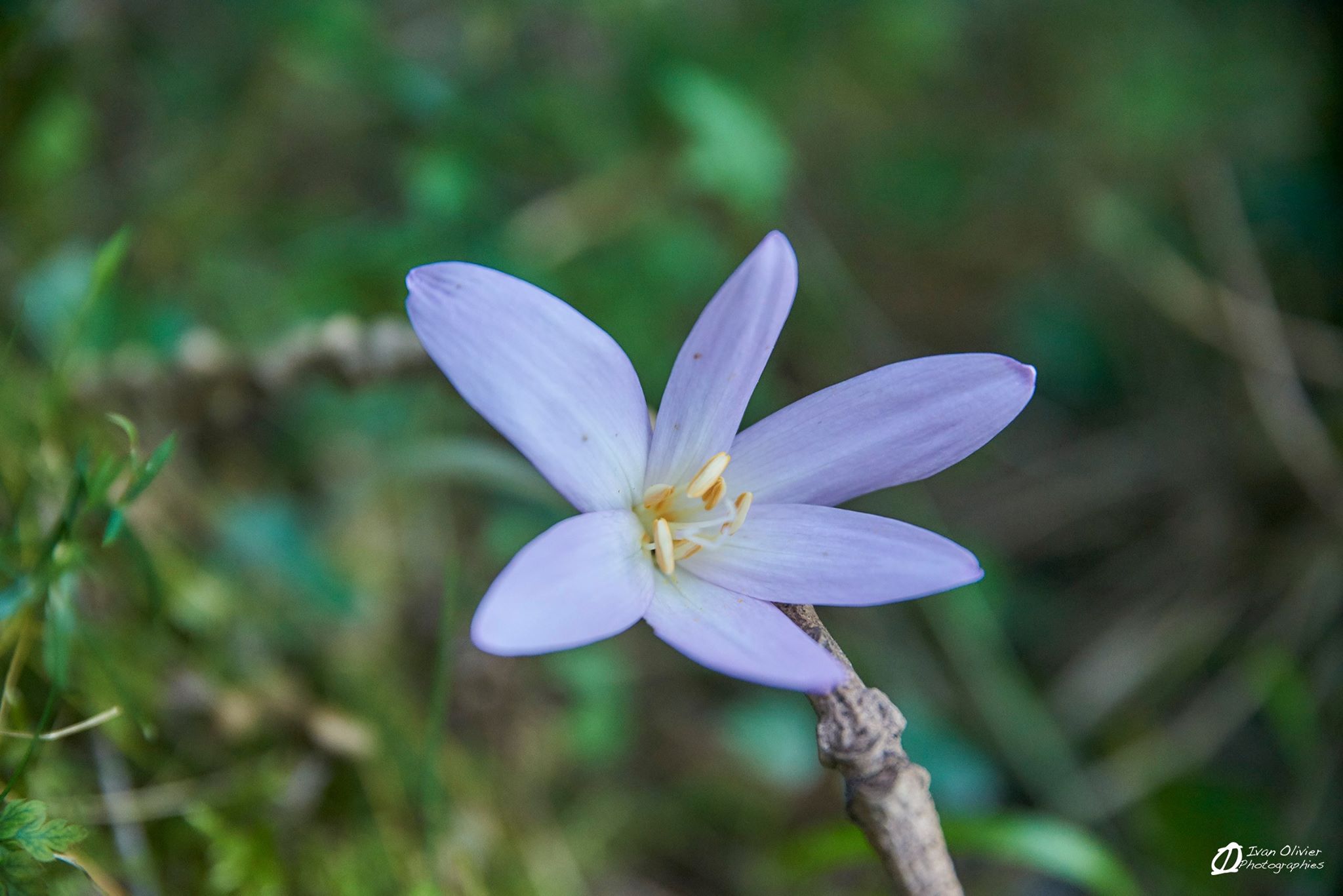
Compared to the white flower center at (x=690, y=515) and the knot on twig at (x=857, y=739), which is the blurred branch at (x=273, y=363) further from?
the knot on twig at (x=857, y=739)

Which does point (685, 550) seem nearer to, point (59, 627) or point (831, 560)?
point (831, 560)

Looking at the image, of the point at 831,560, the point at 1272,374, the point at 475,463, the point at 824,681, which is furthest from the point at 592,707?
the point at 1272,374

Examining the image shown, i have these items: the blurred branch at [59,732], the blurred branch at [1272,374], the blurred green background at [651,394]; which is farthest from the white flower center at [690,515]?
the blurred branch at [1272,374]

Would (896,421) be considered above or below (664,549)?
above

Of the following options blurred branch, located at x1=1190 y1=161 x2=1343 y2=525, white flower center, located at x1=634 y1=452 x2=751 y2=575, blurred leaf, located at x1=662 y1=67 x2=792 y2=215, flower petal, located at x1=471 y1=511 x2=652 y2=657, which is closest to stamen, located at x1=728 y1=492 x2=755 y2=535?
white flower center, located at x1=634 y1=452 x2=751 y2=575

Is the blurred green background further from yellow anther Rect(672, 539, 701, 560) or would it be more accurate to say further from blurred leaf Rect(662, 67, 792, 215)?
yellow anther Rect(672, 539, 701, 560)

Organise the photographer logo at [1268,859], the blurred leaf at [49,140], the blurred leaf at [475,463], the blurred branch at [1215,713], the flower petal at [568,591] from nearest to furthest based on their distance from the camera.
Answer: the flower petal at [568,591]
the blurred leaf at [475,463]
the blurred leaf at [49,140]
the photographer logo at [1268,859]
the blurred branch at [1215,713]
